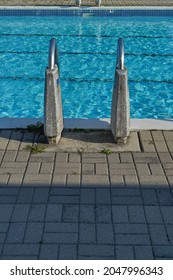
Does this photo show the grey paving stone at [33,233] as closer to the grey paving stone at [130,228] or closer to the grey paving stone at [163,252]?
the grey paving stone at [130,228]

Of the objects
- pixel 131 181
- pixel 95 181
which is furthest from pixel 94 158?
pixel 131 181

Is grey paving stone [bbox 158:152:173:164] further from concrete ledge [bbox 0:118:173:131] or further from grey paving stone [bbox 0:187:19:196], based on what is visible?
grey paving stone [bbox 0:187:19:196]

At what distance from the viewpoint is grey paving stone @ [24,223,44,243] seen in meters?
3.31

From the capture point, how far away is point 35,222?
353 centimetres

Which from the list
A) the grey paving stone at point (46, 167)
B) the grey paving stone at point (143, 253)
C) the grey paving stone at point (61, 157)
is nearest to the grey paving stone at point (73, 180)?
the grey paving stone at point (46, 167)

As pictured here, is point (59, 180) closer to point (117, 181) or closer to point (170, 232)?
point (117, 181)

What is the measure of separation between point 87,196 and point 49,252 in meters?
0.83

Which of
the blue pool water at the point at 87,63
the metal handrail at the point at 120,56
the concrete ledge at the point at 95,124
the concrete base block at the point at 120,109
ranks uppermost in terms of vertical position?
the metal handrail at the point at 120,56

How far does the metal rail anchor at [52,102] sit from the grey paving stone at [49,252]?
1784 millimetres

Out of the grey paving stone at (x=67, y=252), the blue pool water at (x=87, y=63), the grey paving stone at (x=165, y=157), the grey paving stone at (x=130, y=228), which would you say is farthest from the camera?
the blue pool water at (x=87, y=63)

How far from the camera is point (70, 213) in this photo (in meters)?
3.64

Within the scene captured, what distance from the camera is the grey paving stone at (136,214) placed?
3.55 metres

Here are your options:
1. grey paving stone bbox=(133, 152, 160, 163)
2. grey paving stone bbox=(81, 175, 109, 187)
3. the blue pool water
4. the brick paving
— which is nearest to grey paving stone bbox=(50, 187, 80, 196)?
the brick paving
